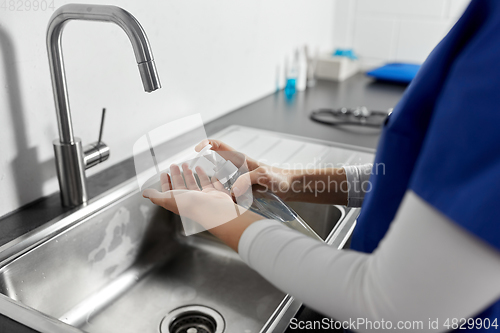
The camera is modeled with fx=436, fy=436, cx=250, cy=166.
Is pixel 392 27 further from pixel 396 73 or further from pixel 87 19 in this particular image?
pixel 87 19

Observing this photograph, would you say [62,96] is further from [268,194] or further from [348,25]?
[348,25]

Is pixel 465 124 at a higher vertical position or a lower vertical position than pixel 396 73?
higher

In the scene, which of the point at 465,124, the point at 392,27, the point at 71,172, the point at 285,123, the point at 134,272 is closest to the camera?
the point at 465,124

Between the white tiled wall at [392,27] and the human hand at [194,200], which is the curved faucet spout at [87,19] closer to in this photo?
the human hand at [194,200]

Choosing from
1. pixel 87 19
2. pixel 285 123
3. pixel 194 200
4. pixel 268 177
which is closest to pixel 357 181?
pixel 268 177

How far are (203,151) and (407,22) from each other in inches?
63.7

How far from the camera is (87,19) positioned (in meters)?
0.71

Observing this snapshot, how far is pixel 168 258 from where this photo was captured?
3.37 ft

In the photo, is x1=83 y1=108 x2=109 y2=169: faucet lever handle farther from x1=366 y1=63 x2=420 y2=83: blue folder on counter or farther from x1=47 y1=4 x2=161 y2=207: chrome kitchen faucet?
x1=366 y1=63 x2=420 y2=83: blue folder on counter

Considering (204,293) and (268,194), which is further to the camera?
(204,293)

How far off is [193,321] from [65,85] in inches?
20.1

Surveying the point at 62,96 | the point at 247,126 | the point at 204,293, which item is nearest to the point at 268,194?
the point at 204,293

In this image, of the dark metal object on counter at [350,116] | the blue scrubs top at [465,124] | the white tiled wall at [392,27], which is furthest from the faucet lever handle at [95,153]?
the white tiled wall at [392,27]

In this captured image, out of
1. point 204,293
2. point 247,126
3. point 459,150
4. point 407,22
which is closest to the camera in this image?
point 459,150
